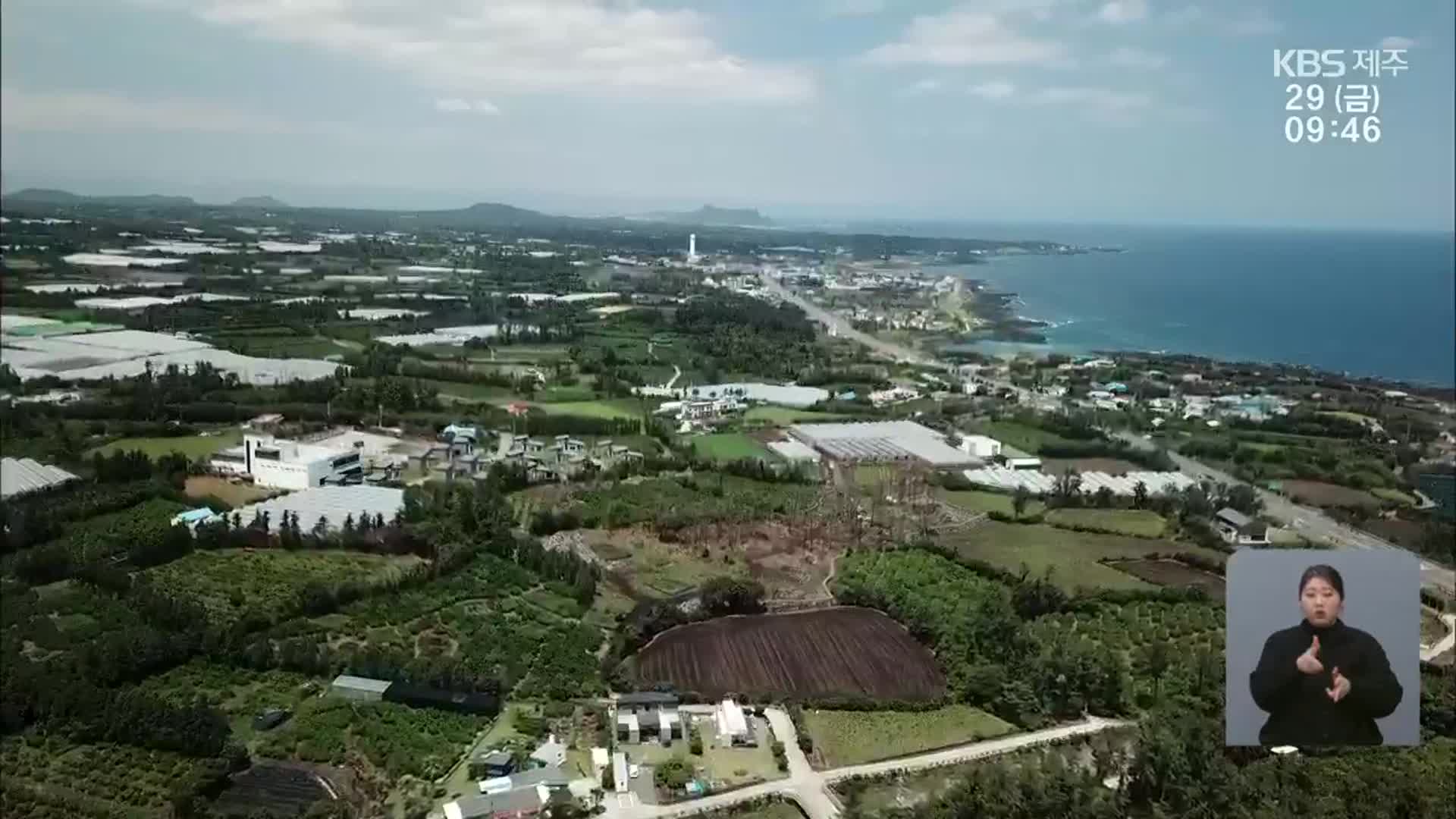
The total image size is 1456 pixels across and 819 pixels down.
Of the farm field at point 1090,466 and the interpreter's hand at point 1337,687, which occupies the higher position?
the farm field at point 1090,466

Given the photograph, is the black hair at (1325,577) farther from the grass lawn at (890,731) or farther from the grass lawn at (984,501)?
the grass lawn at (984,501)

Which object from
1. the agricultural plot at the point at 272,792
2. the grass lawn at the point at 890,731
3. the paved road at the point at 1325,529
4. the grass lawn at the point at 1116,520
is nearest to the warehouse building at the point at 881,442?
the grass lawn at the point at 1116,520

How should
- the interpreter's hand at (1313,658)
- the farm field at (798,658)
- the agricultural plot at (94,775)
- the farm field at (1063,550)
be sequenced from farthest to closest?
the farm field at (1063,550) → the farm field at (798,658) → the interpreter's hand at (1313,658) → the agricultural plot at (94,775)

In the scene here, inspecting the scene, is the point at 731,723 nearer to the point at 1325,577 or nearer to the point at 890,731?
the point at 890,731

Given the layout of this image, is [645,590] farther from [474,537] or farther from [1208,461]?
[1208,461]

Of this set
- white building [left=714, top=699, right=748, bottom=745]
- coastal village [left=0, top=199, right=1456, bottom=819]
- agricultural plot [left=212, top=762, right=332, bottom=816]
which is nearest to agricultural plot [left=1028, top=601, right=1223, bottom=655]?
coastal village [left=0, top=199, right=1456, bottom=819]

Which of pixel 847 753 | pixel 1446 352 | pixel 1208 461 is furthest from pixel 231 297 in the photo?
pixel 1446 352

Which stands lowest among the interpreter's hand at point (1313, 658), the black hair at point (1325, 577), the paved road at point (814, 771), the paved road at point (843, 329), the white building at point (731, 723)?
the paved road at point (814, 771)
